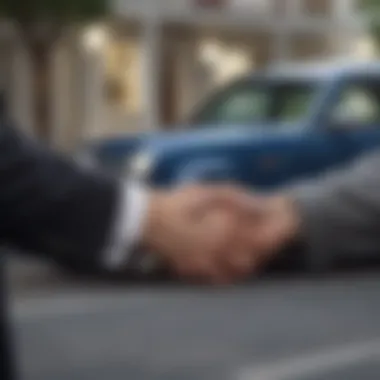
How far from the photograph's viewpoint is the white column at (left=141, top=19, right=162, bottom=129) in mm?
28078

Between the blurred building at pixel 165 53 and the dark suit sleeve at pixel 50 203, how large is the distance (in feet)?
76.4

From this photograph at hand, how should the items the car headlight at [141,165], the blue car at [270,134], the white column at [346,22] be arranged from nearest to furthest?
the car headlight at [141,165] < the blue car at [270,134] < the white column at [346,22]

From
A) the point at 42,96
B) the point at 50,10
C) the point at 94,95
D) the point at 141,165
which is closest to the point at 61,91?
the point at 94,95

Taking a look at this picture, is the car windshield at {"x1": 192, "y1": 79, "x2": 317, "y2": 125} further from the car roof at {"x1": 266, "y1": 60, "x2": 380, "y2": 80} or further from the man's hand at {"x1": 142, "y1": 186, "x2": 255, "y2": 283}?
the man's hand at {"x1": 142, "y1": 186, "x2": 255, "y2": 283}

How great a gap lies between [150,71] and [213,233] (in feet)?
89.0

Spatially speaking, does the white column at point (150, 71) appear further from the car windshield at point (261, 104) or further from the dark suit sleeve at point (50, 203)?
the dark suit sleeve at point (50, 203)

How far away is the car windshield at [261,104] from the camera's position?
1139 centimetres

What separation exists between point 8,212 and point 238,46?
3058cm

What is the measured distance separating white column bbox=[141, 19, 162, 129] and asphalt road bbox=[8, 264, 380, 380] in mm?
18391

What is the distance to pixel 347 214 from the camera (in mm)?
1567

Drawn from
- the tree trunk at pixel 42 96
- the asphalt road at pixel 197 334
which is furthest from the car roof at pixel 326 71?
the tree trunk at pixel 42 96

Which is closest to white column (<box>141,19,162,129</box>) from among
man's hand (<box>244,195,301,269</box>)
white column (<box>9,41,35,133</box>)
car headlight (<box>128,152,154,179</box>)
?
white column (<box>9,41,35,133</box>)

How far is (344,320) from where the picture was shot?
8.81 meters

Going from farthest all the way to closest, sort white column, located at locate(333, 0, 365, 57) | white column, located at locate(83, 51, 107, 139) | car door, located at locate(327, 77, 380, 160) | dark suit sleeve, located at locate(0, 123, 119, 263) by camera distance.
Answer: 1. white column, located at locate(333, 0, 365, 57)
2. white column, located at locate(83, 51, 107, 139)
3. car door, located at locate(327, 77, 380, 160)
4. dark suit sleeve, located at locate(0, 123, 119, 263)
